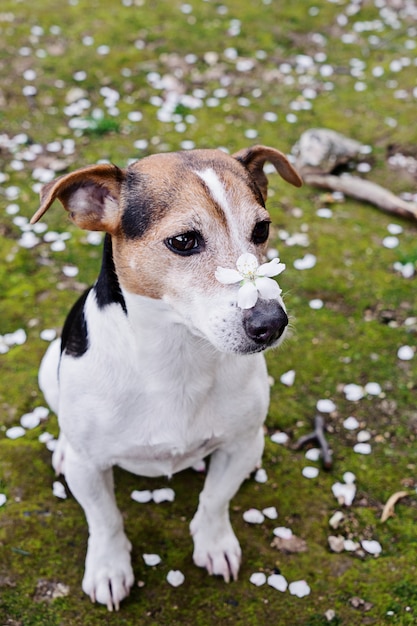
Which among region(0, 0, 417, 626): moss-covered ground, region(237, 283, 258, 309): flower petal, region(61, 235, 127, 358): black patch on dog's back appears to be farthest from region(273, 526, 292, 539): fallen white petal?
region(237, 283, 258, 309): flower petal

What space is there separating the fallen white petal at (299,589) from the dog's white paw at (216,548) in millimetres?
312

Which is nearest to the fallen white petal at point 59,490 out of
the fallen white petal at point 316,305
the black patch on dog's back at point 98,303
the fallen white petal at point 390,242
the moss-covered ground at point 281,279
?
the moss-covered ground at point 281,279

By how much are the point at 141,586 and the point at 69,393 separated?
1.29 m

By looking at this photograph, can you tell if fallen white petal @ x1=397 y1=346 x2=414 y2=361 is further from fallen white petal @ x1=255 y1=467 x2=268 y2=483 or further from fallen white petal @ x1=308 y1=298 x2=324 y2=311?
fallen white petal @ x1=255 y1=467 x2=268 y2=483

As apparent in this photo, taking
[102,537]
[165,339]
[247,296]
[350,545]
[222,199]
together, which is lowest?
[350,545]

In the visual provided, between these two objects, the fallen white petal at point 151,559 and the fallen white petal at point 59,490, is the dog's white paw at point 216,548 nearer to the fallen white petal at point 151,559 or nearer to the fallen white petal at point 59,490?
the fallen white petal at point 151,559

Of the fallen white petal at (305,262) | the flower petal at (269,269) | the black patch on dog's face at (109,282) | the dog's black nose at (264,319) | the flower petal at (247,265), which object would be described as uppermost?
the flower petal at (269,269)

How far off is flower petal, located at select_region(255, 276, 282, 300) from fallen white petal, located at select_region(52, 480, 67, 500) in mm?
2255

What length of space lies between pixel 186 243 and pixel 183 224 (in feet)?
0.28

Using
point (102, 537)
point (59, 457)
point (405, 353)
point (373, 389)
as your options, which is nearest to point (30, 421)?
point (59, 457)

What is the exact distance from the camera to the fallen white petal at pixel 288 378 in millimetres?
5109

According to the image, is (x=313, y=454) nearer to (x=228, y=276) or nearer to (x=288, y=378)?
(x=288, y=378)

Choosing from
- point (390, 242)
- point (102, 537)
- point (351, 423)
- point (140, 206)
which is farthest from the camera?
point (390, 242)

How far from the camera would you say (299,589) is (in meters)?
3.97
